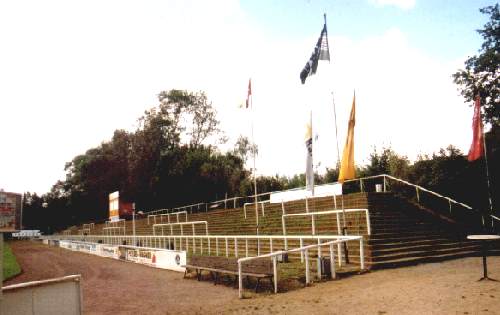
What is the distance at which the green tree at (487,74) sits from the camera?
106ft

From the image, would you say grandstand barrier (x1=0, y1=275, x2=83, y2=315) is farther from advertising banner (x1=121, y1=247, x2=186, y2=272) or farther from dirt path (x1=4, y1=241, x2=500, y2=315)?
advertising banner (x1=121, y1=247, x2=186, y2=272)

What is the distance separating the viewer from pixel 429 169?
24.1 metres

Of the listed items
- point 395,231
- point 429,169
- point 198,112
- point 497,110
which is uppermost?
point 198,112

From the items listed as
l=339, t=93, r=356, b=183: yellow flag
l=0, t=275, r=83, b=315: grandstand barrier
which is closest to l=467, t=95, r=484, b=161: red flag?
l=339, t=93, r=356, b=183: yellow flag

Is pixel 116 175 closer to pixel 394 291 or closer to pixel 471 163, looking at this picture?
pixel 471 163

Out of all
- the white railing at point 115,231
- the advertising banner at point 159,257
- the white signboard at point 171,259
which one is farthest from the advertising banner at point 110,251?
the white railing at point 115,231

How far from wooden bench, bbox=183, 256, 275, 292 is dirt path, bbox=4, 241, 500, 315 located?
469 millimetres

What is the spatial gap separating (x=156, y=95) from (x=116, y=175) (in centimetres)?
1573

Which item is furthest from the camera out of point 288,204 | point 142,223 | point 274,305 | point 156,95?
point 156,95

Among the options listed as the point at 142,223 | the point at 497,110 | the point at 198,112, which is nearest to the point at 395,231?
the point at 497,110

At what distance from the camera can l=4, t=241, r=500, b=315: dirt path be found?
25.1ft

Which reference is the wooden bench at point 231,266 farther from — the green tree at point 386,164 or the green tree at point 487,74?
the green tree at point 487,74

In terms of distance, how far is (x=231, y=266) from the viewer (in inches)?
473

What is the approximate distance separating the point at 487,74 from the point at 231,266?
29.9 metres
